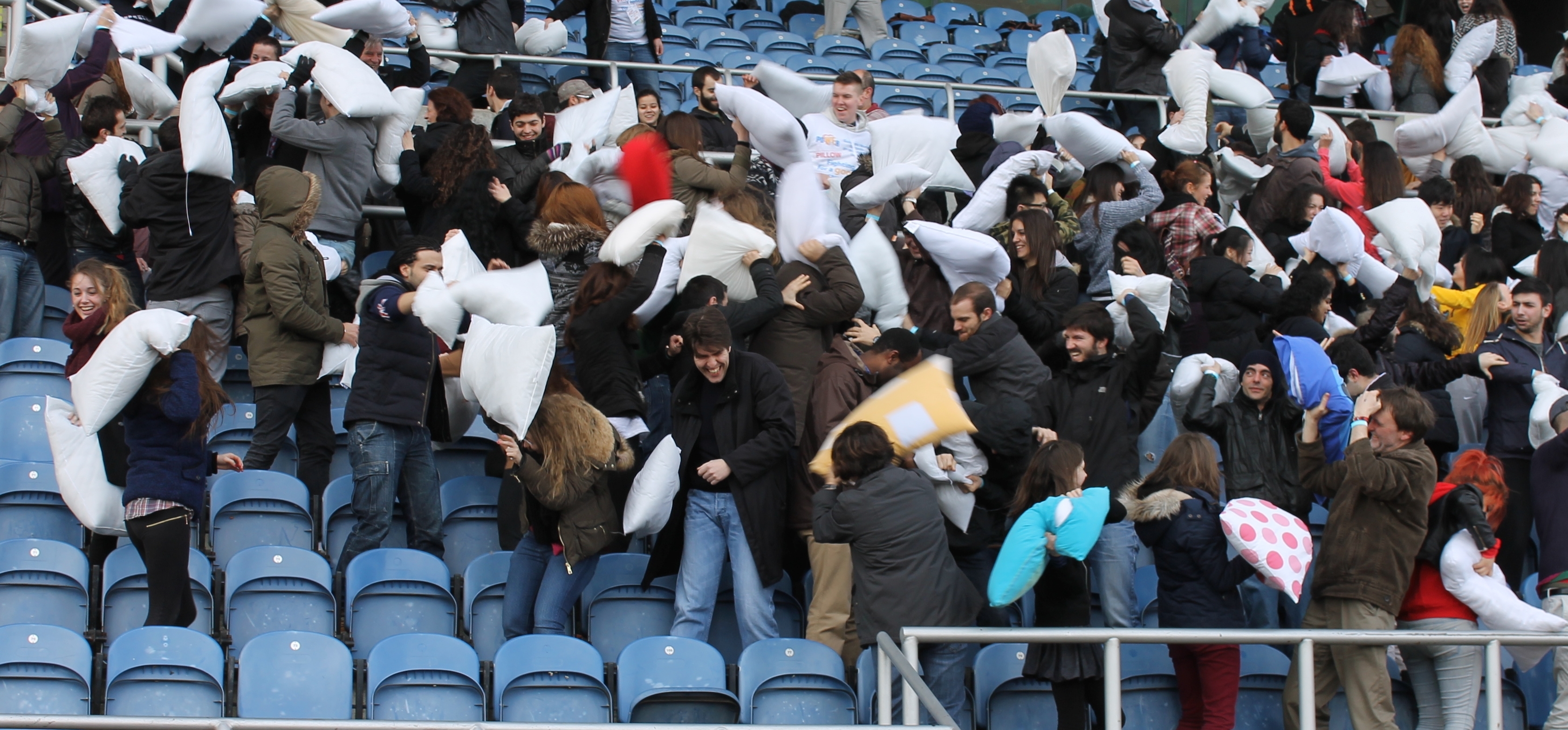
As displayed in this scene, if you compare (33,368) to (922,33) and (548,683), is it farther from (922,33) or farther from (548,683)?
(922,33)

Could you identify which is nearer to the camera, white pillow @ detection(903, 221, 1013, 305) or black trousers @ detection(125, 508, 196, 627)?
black trousers @ detection(125, 508, 196, 627)

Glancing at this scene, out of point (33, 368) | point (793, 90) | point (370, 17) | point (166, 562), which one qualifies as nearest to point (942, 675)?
point (166, 562)

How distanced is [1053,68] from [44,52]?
495cm

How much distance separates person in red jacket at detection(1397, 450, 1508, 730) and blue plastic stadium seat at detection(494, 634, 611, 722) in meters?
2.75

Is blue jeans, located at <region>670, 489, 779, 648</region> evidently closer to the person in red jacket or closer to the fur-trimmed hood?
the fur-trimmed hood

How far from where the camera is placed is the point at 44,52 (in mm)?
7160

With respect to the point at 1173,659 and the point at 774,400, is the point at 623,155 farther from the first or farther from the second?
the point at 1173,659

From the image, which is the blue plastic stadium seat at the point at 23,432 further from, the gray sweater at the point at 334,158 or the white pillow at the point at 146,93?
the white pillow at the point at 146,93

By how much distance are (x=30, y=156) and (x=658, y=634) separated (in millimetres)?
3551

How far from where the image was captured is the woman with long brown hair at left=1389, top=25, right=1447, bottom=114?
10961 millimetres

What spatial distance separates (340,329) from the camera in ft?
20.4

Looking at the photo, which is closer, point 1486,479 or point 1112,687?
point 1112,687

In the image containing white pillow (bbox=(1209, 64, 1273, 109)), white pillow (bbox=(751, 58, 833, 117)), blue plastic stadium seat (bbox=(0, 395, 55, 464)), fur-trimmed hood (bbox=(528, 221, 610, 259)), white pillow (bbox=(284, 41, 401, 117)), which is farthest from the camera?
white pillow (bbox=(1209, 64, 1273, 109))

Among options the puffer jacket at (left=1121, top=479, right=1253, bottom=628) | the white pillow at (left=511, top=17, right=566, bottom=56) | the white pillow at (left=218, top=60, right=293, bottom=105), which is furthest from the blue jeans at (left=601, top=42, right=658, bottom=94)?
the puffer jacket at (left=1121, top=479, right=1253, bottom=628)
